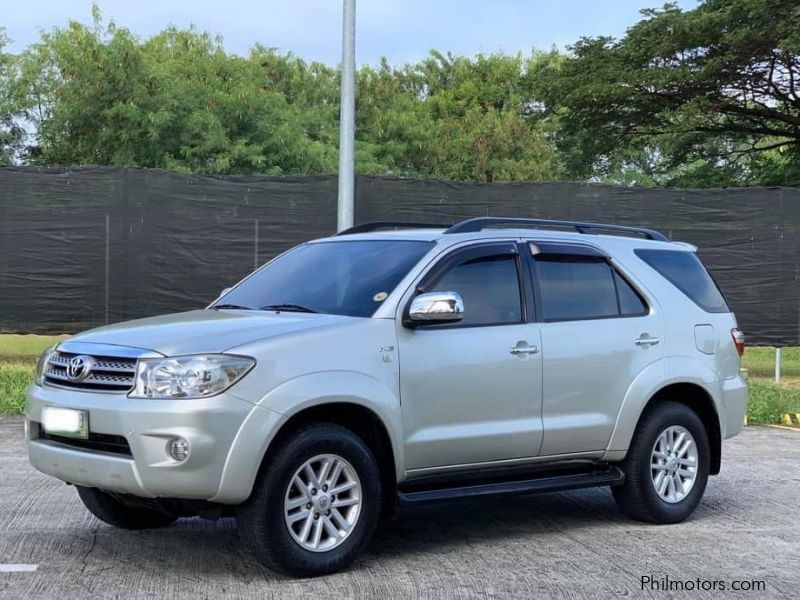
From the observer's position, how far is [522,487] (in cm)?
660

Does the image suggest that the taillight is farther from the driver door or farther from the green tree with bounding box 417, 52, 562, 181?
the green tree with bounding box 417, 52, 562, 181

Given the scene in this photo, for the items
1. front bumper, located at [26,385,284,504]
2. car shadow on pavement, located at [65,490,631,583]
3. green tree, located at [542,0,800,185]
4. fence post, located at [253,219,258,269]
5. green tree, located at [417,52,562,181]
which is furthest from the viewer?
green tree, located at [417,52,562,181]

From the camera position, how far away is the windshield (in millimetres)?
6434

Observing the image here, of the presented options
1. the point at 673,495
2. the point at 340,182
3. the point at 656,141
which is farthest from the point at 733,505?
the point at 656,141

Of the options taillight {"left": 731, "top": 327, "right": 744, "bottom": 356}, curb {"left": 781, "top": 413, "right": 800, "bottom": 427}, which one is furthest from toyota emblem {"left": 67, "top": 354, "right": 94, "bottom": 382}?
curb {"left": 781, "top": 413, "right": 800, "bottom": 427}

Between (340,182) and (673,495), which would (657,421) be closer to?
(673,495)

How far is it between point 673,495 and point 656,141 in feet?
86.1

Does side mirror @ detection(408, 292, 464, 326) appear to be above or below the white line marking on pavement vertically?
above

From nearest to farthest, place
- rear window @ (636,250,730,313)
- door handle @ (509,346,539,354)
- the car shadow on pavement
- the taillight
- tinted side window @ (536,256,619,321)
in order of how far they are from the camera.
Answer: the car shadow on pavement
door handle @ (509,346,539,354)
tinted side window @ (536,256,619,321)
rear window @ (636,250,730,313)
the taillight

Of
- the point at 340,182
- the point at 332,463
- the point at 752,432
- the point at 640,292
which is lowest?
the point at 752,432

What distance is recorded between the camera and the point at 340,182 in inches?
518

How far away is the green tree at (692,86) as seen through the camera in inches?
1094

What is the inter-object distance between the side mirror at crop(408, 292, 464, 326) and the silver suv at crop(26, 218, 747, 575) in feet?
0.04

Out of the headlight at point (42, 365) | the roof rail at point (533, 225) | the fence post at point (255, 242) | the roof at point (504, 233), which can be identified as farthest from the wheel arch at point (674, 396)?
the fence post at point (255, 242)
